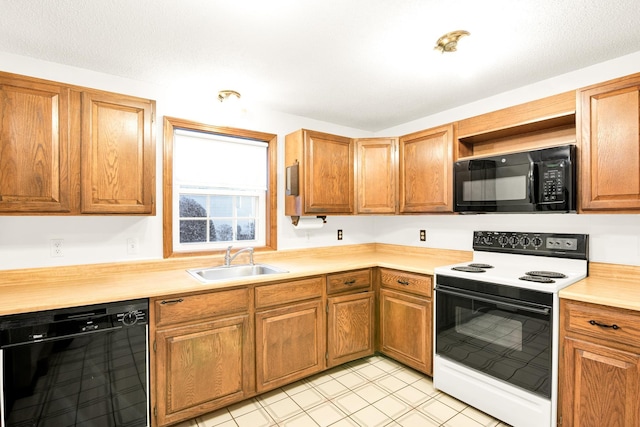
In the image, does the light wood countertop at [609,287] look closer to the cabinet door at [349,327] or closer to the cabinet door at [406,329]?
the cabinet door at [406,329]

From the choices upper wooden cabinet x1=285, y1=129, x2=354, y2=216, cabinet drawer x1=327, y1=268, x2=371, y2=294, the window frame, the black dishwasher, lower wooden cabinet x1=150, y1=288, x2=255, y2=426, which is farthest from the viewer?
upper wooden cabinet x1=285, y1=129, x2=354, y2=216

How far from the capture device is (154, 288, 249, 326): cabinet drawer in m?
1.90

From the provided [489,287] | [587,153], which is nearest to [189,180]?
[489,287]

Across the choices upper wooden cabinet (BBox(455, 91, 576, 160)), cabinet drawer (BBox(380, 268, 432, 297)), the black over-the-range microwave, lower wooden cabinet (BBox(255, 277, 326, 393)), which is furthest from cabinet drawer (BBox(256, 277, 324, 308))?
upper wooden cabinet (BBox(455, 91, 576, 160))

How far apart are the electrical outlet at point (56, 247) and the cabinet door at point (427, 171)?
2683 mm

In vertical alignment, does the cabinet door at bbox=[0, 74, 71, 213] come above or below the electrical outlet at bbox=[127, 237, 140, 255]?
above

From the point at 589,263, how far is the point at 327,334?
1928mm

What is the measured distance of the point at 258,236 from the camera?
304 centimetres

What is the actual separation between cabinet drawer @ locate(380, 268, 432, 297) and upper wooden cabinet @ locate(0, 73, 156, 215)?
193cm

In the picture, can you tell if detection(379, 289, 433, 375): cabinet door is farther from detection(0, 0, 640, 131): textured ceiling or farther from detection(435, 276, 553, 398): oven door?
detection(0, 0, 640, 131): textured ceiling

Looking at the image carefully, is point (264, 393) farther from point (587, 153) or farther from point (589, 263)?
point (587, 153)

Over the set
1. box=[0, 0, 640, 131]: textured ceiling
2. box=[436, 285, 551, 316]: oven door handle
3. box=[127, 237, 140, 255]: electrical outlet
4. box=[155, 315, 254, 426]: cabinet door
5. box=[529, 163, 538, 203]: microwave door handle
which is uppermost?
box=[0, 0, 640, 131]: textured ceiling

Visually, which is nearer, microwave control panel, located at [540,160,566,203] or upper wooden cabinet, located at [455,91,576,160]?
microwave control panel, located at [540,160,566,203]

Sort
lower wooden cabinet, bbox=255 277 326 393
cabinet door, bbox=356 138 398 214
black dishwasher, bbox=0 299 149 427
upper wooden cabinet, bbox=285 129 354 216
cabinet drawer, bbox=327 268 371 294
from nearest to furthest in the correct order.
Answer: black dishwasher, bbox=0 299 149 427
lower wooden cabinet, bbox=255 277 326 393
cabinet drawer, bbox=327 268 371 294
upper wooden cabinet, bbox=285 129 354 216
cabinet door, bbox=356 138 398 214
